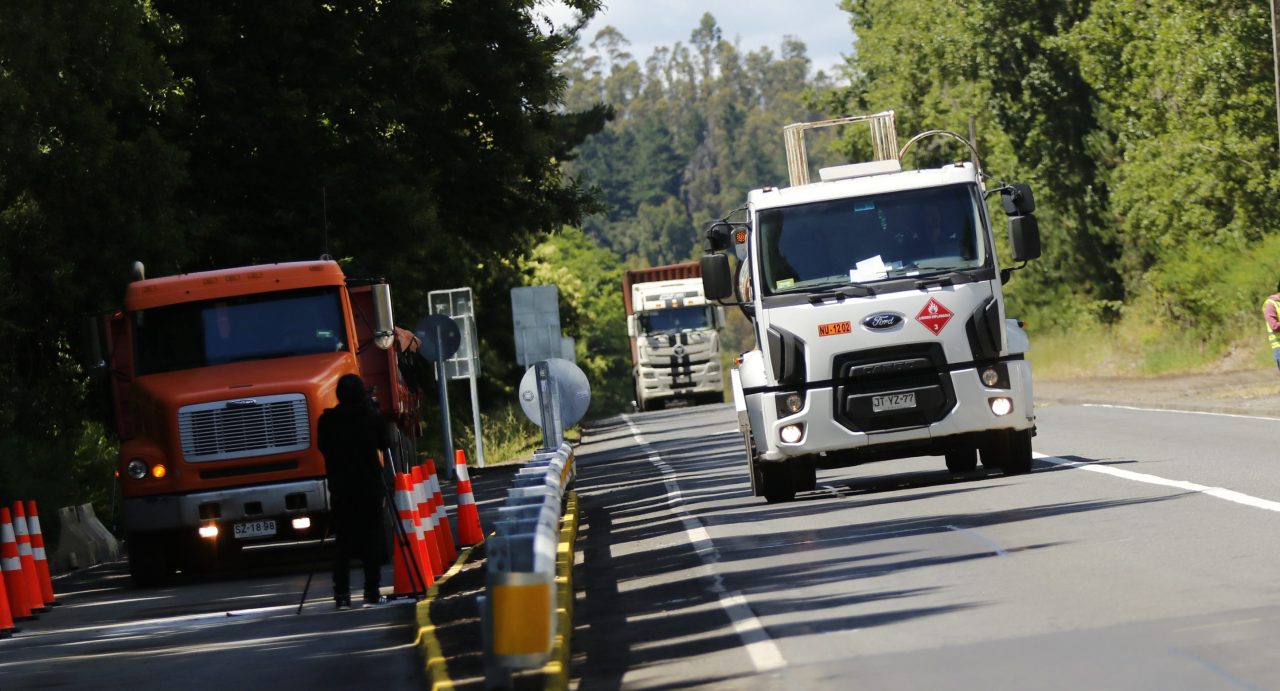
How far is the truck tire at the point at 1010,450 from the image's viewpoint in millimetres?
19953

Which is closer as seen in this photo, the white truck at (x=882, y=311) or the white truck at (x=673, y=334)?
the white truck at (x=882, y=311)

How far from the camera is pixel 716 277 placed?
1900 cm

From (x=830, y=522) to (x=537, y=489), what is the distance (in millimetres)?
5611

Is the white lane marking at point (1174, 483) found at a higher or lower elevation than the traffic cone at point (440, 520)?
lower

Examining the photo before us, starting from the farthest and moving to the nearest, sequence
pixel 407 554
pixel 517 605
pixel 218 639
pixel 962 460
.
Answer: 1. pixel 962 460
2. pixel 407 554
3. pixel 218 639
4. pixel 517 605

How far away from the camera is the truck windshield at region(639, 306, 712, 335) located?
59812 millimetres

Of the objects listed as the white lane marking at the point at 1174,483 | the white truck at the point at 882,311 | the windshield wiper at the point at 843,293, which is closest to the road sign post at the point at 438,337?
the white lane marking at the point at 1174,483

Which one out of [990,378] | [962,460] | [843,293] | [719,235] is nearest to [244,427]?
[719,235]

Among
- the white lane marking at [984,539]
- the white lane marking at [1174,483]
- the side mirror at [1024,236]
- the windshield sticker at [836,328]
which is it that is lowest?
the white lane marking at [1174,483]

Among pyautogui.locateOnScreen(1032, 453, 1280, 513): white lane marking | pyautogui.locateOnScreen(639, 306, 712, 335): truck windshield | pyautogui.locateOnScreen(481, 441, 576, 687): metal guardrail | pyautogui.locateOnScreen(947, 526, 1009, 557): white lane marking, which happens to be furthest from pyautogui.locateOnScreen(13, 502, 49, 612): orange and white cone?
pyautogui.locateOnScreen(639, 306, 712, 335): truck windshield

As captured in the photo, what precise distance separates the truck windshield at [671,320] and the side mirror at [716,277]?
133ft

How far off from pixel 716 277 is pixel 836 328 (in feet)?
4.00

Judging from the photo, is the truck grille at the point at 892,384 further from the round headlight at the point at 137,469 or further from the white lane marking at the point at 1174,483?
the round headlight at the point at 137,469

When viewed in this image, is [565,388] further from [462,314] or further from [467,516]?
[462,314]
